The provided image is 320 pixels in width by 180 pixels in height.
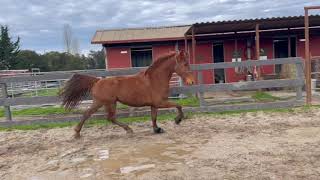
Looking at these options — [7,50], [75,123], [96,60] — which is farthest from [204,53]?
[96,60]

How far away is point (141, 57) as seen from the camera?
1845cm

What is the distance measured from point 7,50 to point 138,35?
31.2m

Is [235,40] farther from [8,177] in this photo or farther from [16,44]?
[16,44]

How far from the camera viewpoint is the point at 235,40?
55.7 feet

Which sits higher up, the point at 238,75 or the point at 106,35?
the point at 106,35

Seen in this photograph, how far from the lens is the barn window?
18.4 meters

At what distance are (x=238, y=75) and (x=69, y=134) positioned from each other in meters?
11.5

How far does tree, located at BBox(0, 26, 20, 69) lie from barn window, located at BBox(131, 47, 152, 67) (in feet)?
94.8

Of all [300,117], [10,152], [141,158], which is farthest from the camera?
[300,117]

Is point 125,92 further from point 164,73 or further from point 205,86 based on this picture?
point 205,86

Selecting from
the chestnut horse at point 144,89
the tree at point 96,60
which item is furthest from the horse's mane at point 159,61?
the tree at point 96,60

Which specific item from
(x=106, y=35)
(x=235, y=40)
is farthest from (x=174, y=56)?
(x=106, y=35)

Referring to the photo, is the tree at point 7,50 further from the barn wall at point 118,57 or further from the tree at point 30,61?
the barn wall at point 118,57

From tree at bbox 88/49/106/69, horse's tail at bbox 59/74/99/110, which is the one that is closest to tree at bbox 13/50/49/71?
tree at bbox 88/49/106/69
